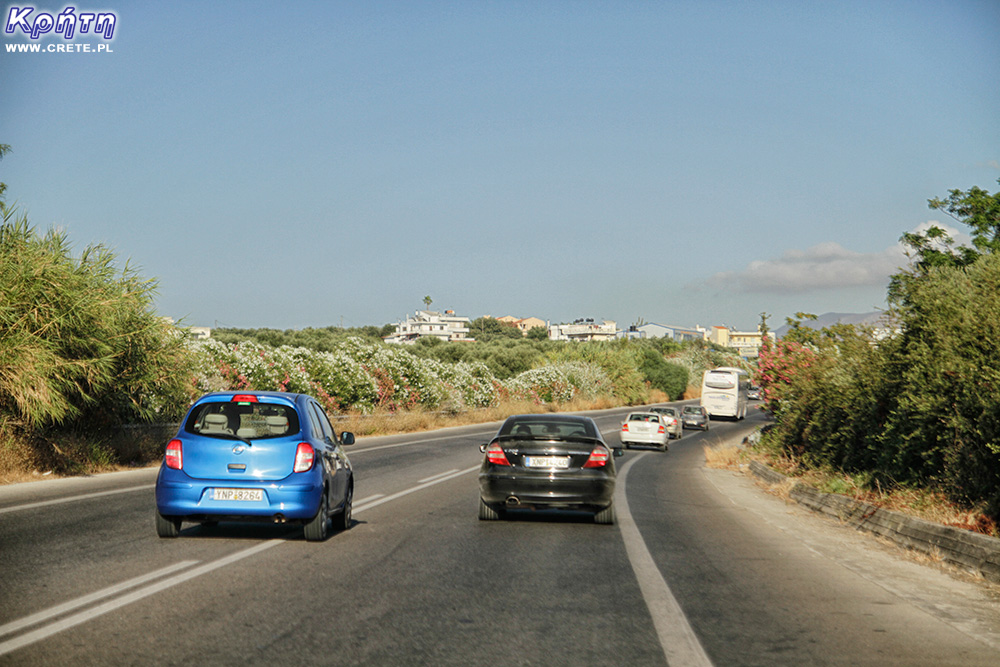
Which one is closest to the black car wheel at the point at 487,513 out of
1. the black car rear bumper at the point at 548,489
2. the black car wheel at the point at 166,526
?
the black car rear bumper at the point at 548,489

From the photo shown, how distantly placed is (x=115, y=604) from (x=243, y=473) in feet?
9.97

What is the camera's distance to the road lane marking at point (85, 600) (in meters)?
5.92

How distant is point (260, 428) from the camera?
405 inches

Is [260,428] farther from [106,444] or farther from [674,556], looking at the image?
[106,444]

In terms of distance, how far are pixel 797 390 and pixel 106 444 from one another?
15473mm

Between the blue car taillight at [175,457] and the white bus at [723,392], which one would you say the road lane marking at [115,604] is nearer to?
the blue car taillight at [175,457]

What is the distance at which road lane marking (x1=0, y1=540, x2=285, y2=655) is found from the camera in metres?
5.54

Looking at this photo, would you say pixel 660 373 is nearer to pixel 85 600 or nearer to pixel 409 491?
pixel 409 491

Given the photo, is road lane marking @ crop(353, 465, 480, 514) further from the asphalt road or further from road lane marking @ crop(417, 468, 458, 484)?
the asphalt road

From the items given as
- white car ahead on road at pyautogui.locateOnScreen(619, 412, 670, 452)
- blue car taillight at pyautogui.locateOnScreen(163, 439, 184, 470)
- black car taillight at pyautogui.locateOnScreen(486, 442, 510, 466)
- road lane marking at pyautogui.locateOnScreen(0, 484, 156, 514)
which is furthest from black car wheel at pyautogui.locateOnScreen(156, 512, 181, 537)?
white car ahead on road at pyautogui.locateOnScreen(619, 412, 670, 452)

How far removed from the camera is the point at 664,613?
706cm

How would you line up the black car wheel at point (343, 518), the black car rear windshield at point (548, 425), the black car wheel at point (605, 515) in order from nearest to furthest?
the black car wheel at point (343, 518)
the black car wheel at point (605, 515)
the black car rear windshield at point (548, 425)

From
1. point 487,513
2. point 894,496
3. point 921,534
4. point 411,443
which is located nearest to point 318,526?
point 487,513

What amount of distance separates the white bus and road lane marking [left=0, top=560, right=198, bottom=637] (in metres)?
63.7
